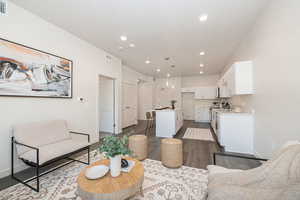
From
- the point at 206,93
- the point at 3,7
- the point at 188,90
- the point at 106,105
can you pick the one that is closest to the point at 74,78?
the point at 3,7

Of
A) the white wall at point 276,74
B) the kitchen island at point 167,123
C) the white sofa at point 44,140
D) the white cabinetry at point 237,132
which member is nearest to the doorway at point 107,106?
the kitchen island at point 167,123

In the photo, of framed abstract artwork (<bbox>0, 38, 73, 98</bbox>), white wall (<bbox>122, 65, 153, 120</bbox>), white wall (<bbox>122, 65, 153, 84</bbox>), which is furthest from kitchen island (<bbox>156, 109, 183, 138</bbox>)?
white wall (<bbox>122, 65, 153, 120</bbox>)

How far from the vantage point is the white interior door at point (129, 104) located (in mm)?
5770

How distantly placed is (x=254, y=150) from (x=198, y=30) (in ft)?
10.1

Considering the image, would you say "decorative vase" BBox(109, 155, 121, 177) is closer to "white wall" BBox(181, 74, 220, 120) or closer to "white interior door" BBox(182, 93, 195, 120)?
"white wall" BBox(181, 74, 220, 120)

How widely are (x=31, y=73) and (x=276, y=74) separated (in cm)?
428

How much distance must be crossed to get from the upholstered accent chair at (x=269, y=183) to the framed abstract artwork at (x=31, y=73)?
10.5ft

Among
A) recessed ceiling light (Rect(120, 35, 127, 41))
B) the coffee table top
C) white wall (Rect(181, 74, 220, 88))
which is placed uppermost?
recessed ceiling light (Rect(120, 35, 127, 41))

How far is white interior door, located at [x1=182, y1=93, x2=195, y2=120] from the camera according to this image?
27.3 feet

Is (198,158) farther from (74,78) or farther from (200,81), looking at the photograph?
(200,81)

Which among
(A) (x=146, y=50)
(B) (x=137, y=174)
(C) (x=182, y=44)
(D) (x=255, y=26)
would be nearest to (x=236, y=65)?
(D) (x=255, y=26)

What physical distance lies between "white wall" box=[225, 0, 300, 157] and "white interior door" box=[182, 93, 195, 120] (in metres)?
5.52

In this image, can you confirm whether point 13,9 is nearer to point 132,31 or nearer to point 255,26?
point 132,31

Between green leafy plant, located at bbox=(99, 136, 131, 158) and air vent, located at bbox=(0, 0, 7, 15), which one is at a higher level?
air vent, located at bbox=(0, 0, 7, 15)
